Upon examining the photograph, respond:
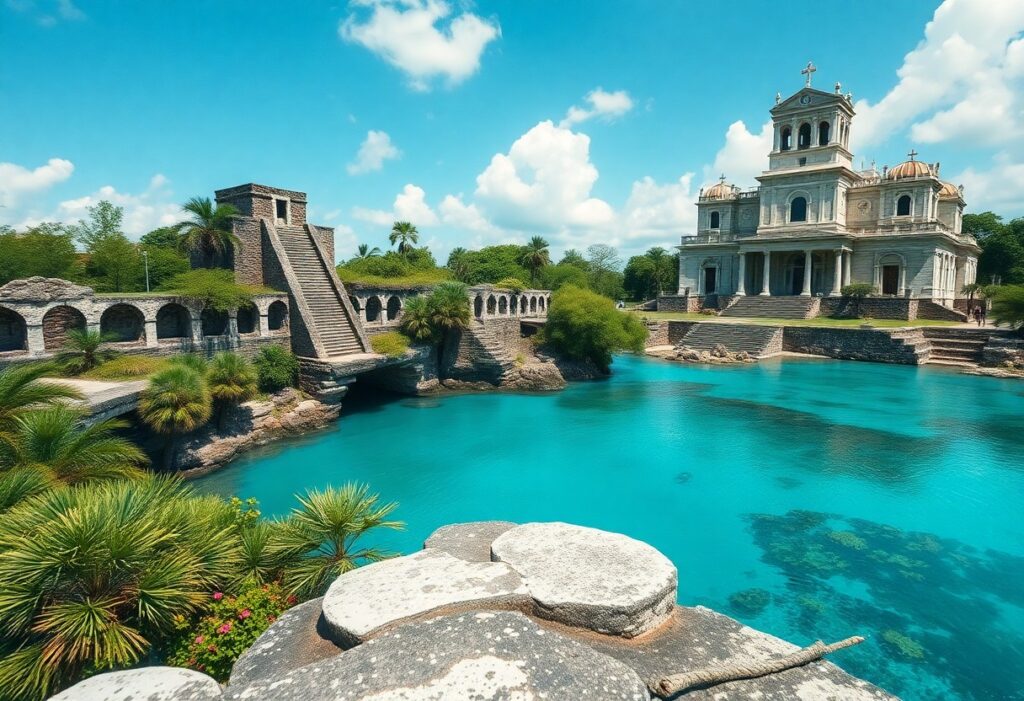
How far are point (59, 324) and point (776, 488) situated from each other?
74.1 ft

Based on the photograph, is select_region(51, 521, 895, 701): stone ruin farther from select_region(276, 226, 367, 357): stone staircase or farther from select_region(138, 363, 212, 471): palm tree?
select_region(276, 226, 367, 357): stone staircase

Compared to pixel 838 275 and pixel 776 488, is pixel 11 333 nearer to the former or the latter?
pixel 776 488

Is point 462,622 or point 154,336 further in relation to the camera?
point 154,336

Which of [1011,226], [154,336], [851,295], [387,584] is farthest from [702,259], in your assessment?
[387,584]

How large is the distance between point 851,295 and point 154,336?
151 ft

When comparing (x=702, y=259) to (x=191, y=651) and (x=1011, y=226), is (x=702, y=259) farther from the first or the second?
(x=191, y=651)

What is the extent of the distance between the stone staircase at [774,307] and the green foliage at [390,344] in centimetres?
3289

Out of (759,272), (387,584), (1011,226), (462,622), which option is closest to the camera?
(462,622)

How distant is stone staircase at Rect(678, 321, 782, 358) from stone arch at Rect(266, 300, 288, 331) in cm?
2912

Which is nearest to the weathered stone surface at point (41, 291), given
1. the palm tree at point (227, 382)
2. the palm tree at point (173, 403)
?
the palm tree at point (173, 403)

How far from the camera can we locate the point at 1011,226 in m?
62.7

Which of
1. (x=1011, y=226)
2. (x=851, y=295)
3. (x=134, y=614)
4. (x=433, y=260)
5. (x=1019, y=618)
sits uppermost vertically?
(x=1011, y=226)

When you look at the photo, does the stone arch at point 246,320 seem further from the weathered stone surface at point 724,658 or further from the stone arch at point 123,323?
the weathered stone surface at point 724,658

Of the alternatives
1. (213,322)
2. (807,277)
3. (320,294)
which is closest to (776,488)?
(320,294)
